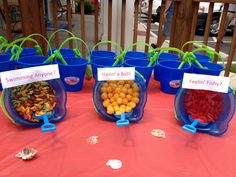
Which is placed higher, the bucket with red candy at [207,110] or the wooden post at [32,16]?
the wooden post at [32,16]

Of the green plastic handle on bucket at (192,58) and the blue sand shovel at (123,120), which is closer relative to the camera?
the blue sand shovel at (123,120)

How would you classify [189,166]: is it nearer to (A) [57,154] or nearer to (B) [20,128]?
(A) [57,154]

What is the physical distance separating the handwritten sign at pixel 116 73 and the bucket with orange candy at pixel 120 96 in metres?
0.04

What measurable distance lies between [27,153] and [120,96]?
0.35 m

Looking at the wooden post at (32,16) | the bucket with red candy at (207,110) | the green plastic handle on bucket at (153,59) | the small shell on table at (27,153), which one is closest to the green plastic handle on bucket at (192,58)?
the green plastic handle on bucket at (153,59)

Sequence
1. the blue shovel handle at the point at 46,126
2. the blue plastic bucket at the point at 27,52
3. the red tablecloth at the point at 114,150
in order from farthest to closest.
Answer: the blue plastic bucket at the point at 27,52, the blue shovel handle at the point at 46,126, the red tablecloth at the point at 114,150

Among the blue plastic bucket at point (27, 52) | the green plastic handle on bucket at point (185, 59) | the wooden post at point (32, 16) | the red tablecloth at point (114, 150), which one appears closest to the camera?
the red tablecloth at point (114, 150)

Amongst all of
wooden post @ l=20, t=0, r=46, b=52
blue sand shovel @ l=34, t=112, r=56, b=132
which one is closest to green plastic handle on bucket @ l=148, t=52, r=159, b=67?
blue sand shovel @ l=34, t=112, r=56, b=132

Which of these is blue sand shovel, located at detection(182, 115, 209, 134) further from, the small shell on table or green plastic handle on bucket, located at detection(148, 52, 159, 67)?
A: the small shell on table

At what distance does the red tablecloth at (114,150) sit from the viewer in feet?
2.07

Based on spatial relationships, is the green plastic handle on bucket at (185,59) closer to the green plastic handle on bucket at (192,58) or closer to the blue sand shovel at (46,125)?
the green plastic handle on bucket at (192,58)

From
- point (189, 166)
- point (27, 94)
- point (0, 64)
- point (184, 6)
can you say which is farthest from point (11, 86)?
point (184, 6)

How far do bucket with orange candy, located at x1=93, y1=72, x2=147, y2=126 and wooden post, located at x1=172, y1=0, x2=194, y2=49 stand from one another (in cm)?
91

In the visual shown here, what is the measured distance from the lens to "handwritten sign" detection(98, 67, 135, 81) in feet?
2.64
